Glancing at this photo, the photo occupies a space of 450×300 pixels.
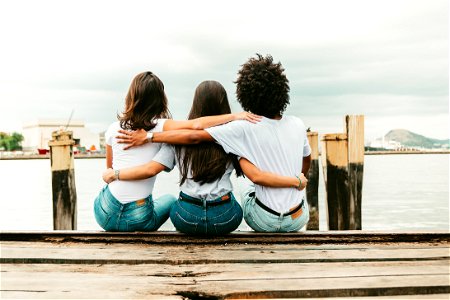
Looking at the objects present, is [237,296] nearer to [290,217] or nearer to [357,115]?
[290,217]

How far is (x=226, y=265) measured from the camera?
2902 mm

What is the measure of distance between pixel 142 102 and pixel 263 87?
3.01ft

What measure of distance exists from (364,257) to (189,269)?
41.4 inches

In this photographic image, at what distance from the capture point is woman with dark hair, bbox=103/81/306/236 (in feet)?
12.1

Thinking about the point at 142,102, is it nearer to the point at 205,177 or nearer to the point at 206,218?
the point at 205,177

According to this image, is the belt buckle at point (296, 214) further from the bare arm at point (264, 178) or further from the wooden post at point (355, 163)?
the wooden post at point (355, 163)

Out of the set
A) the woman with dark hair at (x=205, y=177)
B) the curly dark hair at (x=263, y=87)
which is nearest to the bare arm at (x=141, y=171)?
the woman with dark hair at (x=205, y=177)

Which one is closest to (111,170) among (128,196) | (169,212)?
(128,196)

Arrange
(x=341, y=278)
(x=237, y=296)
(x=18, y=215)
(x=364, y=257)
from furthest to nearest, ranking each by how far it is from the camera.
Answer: (x=18, y=215) < (x=364, y=257) < (x=341, y=278) < (x=237, y=296)

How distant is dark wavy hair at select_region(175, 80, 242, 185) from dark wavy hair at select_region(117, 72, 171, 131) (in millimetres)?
287

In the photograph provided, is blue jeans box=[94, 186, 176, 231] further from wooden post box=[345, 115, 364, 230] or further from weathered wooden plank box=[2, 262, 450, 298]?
wooden post box=[345, 115, 364, 230]

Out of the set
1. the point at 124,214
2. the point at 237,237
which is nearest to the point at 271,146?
the point at 237,237

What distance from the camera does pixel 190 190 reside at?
147 inches

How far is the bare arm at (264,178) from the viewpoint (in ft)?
12.0
